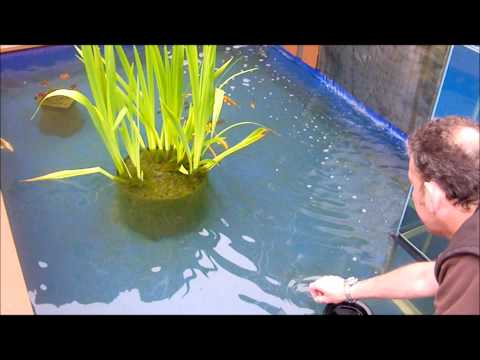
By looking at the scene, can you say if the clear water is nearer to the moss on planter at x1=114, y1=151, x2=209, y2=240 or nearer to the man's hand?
the moss on planter at x1=114, y1=151, x2=209, y2=240

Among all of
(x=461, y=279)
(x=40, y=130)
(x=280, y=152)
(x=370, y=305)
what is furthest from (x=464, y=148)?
(x=40, y=130)

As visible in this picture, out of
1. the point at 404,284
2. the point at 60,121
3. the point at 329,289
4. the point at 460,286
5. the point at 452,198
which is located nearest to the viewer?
the point at 460,286

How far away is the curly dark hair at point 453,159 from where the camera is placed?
0.85 m

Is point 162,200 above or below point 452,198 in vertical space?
below

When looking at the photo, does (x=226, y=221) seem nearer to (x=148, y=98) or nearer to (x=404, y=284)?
(x=148, y=98)

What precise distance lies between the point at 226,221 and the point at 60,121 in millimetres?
1148

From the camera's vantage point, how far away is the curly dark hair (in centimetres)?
85

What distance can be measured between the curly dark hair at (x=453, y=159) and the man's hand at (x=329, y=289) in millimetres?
408

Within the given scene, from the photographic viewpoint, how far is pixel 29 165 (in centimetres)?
204

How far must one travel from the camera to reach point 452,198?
872 millimetres

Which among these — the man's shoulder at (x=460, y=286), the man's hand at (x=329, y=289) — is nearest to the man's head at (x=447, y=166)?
the man's shoulder at (x=460, y=286)

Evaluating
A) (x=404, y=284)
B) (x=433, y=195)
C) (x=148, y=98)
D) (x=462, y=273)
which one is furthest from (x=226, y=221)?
(x=462, y=273)

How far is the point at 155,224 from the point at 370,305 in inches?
33.3
